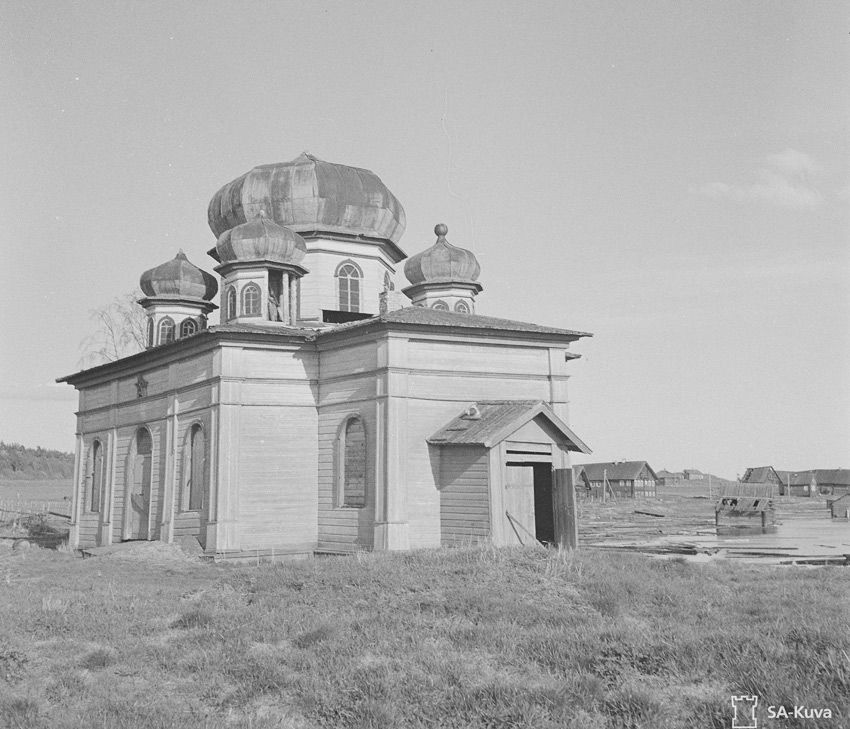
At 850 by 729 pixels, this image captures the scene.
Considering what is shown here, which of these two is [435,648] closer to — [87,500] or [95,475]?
[95,475]

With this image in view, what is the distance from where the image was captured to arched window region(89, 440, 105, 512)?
27.3m

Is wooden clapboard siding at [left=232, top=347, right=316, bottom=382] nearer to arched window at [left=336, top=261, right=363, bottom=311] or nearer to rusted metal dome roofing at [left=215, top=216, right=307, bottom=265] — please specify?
rusted metal dome roofing at [left=215, top=216, right=307, bottom=265]

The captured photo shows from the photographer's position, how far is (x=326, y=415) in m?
21.2

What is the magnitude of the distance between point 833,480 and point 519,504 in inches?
3171

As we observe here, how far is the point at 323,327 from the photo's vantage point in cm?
2388

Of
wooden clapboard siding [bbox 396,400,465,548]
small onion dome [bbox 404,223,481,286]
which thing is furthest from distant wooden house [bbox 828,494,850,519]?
wooden clapboard siding [bbox 396,400,465,548]

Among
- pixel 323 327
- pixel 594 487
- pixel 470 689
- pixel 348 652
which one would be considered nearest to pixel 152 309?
pixel 323 327

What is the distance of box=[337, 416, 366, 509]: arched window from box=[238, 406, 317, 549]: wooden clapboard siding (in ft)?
2.90

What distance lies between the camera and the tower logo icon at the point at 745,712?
21.0 feet

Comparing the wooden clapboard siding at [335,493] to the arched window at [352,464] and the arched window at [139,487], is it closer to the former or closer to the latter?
the arched window at [352,464]

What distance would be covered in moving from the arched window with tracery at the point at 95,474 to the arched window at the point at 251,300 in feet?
26.4

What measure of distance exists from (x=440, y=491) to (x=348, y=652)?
425 inches

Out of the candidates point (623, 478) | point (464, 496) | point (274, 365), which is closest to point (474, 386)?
point (464, 496)

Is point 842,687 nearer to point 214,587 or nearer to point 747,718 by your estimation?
point 747,718
